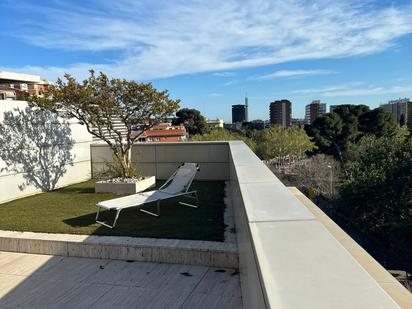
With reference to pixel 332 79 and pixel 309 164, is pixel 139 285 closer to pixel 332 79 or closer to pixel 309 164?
pixel 309 164

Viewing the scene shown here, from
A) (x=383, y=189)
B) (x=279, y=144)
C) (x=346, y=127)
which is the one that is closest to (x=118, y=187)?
(x=383, y=189)

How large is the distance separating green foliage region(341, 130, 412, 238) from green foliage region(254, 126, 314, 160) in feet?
60.5

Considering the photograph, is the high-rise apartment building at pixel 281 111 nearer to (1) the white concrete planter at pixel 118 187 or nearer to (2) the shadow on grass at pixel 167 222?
(1) the white concrete planter at pixel 118 187

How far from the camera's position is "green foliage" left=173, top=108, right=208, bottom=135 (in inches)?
2051

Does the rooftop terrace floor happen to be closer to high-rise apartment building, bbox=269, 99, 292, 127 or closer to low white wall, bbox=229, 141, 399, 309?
low white wall, bbox=229, 141, 399, 309

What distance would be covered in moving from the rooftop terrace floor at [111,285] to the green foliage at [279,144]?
128ft

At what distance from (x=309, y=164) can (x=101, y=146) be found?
2820 cm

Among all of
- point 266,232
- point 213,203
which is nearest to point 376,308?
point 266,232

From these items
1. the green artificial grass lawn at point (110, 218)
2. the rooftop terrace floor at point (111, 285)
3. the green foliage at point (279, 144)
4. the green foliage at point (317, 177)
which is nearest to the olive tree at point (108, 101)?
the green artificial grass lawn at point (110, 218)

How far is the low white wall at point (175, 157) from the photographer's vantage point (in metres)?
10.0

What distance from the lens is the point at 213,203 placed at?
705cm

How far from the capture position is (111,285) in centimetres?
383

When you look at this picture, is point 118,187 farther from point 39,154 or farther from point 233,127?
point 233,127

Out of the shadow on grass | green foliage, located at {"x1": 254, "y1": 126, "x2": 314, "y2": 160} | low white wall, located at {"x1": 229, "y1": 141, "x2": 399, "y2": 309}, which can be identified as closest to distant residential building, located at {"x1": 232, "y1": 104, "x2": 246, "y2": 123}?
green foliage, located at {"x1": 254, "y1": 126, "x2": 314, "y2": 160}
